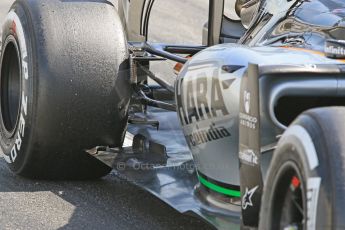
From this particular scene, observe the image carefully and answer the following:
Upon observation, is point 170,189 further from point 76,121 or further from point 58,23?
point 58,23

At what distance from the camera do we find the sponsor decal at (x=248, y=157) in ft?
10.7

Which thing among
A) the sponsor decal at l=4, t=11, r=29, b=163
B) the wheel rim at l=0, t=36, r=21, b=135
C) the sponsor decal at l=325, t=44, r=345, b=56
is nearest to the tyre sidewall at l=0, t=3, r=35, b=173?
the sponsor decal at l=4, t=11, r=29, b=163

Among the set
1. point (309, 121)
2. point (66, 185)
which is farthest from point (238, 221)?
point (66, 185)

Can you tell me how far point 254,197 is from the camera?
10.8ft

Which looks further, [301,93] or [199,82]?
[199,82]

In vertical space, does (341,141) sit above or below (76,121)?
above

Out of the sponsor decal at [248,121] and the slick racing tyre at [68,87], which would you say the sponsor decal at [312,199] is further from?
the slick racing tyre at [68,87]

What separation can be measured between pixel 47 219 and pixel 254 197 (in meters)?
1.85

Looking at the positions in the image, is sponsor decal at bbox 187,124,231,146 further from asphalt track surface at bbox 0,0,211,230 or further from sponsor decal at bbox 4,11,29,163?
sponsor decal at bbox 4,11,29,163

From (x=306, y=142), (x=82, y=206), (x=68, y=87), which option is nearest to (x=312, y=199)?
(x=306, y=142)

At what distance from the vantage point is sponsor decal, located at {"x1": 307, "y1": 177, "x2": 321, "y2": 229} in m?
2.61

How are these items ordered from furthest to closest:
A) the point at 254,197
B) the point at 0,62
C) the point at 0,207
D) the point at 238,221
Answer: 1. the point at 0,62
2. the point at 0,207
3. the point at 238,221
4. the point at 254,197

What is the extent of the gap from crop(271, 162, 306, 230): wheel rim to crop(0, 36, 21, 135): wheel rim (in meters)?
3.32

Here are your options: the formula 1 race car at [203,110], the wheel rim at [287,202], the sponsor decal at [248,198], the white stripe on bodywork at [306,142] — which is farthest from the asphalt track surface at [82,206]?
the white stripe on bodywork at [306,142]
